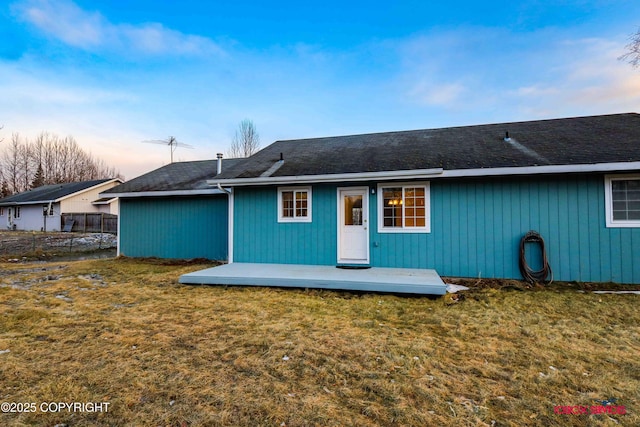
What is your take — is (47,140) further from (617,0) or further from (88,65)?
(617,0)

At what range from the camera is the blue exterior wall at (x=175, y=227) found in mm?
8859

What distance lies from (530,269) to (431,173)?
2.55 meters

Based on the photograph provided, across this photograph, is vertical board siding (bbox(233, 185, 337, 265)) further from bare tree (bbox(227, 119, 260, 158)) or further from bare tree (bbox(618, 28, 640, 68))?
bare tree (bbox(227, 119, 260, 158))

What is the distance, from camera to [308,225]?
6.85 metres

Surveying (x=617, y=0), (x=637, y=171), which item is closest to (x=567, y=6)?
(x=617, y=0)

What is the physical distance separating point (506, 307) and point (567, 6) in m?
9.51

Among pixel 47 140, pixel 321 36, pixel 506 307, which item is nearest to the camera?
pixel 506 307

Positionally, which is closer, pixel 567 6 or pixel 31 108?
pixel 567 6

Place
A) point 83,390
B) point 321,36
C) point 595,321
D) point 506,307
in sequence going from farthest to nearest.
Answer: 1. point 321,36
2. point 506,307
3. point 595,321
4. point 83,390

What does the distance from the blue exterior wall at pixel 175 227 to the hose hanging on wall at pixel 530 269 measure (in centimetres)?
710

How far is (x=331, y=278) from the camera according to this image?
5.34 meters

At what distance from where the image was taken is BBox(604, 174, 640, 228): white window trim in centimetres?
547

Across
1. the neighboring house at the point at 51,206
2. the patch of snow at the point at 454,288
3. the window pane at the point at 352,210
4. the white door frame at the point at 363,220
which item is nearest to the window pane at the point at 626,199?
the patch of snow at the point at 454,288
